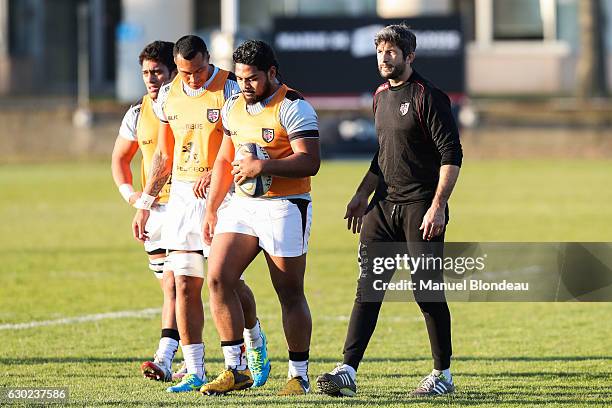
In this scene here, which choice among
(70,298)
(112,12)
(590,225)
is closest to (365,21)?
(112,12)

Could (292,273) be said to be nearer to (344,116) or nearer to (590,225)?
(590,225)

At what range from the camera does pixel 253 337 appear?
8875 millimetres

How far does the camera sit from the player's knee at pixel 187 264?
857 centimetres

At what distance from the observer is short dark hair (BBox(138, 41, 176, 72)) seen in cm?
910

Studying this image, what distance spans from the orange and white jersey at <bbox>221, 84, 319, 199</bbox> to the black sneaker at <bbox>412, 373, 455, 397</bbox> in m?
1.33

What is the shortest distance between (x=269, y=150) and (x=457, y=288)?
134 centimetres

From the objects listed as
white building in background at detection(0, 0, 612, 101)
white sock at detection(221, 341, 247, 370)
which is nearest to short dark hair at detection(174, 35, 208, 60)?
white sock at detection(221, 341, 247, 370)

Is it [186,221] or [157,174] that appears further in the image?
[157,174]

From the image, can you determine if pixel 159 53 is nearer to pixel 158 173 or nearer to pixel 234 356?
pixel 158 173

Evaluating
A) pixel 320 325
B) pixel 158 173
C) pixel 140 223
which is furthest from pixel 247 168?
pixel 320 325

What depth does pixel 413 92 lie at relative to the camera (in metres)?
8.16

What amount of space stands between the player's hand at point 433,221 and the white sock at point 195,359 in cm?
161

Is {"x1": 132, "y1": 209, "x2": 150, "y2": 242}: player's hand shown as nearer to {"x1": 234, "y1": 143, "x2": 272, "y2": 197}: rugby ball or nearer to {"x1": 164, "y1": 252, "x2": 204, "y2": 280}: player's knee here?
{"x1": 164, "y1": 252, "x2": 204, "y2": 280}: player's knee

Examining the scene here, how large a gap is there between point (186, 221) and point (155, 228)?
29.1 inches
